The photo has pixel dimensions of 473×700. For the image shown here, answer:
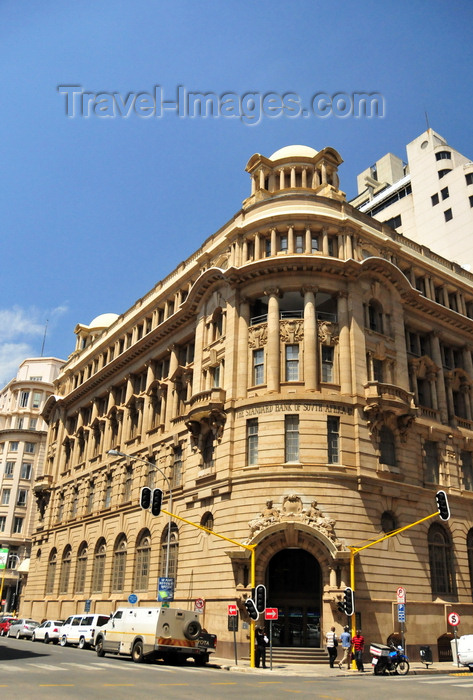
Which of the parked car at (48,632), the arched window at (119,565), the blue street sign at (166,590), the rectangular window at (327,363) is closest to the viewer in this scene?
the blue street sign at (166,590)

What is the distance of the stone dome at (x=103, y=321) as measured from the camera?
80250 millimetres

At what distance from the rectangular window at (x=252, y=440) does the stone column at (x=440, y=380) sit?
Result: 50.9ft

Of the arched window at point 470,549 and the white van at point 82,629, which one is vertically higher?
the arched window at point 470,549

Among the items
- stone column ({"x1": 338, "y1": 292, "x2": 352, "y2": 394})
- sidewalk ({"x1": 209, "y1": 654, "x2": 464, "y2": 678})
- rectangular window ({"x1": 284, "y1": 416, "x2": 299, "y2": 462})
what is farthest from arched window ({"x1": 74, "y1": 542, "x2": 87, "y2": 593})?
stone column ({"x1": 338, "y1": 292, "x2": 352, "y2": 394})

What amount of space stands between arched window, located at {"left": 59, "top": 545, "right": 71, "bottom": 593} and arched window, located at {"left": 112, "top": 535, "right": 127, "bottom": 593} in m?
11.0

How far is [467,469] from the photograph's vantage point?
150 ft

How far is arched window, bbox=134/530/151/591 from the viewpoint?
46.7 metres

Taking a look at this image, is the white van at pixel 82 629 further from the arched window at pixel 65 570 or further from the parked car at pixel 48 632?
the arched window at pixel 65 570

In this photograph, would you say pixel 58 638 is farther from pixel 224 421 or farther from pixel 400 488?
pixel 400 488

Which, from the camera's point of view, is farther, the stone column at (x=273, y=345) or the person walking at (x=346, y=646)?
the stone column at (x=273, y=345)

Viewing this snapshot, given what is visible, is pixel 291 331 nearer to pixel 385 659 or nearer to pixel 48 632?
pixel 385 659

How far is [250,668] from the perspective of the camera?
2866cm

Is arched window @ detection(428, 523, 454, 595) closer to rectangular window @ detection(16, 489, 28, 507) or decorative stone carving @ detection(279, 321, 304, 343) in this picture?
decorative stone carving @ detection(279, 321, 304, 343)

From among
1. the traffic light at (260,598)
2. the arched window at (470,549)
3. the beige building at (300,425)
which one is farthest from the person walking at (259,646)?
the arched window at (470,549)
